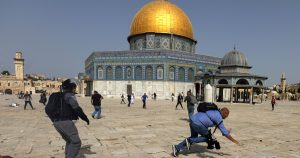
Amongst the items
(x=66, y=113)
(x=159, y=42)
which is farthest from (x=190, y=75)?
(x=66, y=113)

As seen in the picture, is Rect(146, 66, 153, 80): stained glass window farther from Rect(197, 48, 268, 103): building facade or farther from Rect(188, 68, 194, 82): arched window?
Rect(197, 48, 268, 103): building facade

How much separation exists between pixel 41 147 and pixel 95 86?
34339 millimetres

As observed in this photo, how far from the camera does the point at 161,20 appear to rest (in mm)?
42844

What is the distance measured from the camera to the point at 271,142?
6.83m

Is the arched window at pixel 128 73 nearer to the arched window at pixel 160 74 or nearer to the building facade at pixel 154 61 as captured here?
the building facade at pixel 154 61

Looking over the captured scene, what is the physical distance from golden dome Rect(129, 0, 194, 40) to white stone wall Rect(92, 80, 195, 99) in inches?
414

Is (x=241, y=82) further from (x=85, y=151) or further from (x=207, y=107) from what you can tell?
(x=85, y=151)

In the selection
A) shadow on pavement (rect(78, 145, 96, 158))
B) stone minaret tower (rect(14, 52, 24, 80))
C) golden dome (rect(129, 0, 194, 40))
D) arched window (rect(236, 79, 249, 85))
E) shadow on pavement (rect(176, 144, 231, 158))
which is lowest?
shadow on pavement (rect(176, 144, 231, 158))

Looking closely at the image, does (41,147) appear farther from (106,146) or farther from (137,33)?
(137,33)

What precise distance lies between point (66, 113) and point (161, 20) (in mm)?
40871

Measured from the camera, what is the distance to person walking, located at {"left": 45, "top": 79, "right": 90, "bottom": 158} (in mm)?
3764

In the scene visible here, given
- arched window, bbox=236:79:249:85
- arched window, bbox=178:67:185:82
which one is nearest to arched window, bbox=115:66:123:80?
arched window, bbox=178:67:185:82

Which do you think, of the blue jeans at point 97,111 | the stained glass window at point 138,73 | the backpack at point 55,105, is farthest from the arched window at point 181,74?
the backpack at point 55,105

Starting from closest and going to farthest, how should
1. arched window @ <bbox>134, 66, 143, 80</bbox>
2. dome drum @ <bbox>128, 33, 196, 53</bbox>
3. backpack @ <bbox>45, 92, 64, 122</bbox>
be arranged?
backpack @ <bbox>45, 92, 64, 122</bbox> → arched window @ <bbox>134, 66, 143, 80</bbox> → dome drum @ <bbox>128, 33, 196, 53</bbox>
